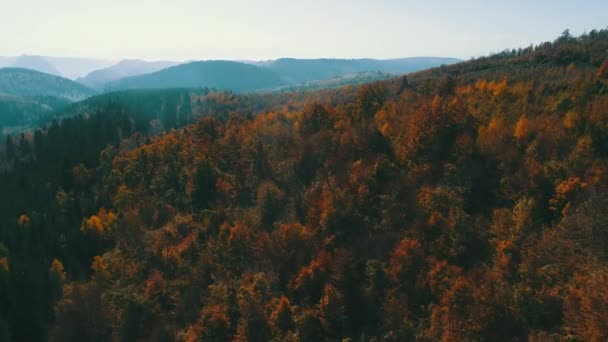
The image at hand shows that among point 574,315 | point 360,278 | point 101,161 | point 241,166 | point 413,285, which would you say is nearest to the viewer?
point 574,315

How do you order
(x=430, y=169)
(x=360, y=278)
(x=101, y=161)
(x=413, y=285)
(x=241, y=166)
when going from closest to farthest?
1. (x=413, y=285)
2. (x=360, y=278)
3. (x=430, y=169)
4. (x=241, y=166)
5. (x=101, y=161)

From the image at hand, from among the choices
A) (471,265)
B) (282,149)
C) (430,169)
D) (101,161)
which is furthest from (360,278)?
(101,161)

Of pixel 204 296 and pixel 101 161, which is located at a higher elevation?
pixel 101 161

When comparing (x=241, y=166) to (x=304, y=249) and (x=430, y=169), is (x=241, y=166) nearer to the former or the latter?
(x=304, y=249)

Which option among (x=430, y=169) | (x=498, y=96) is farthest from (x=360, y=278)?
(x=498, y=96)

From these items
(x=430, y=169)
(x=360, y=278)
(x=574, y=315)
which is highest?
(x=430, y=169)

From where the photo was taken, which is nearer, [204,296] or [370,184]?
[204,296]
